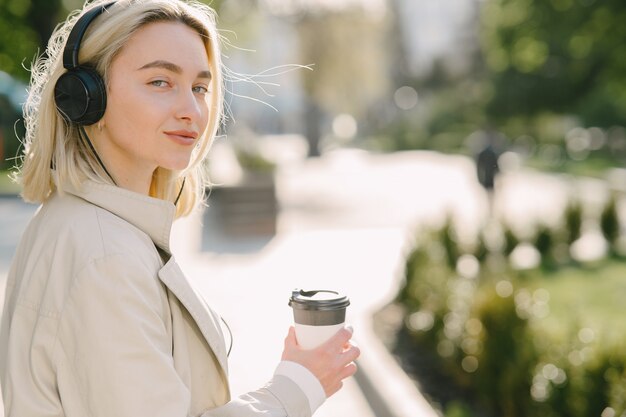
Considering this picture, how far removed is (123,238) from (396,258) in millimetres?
9886

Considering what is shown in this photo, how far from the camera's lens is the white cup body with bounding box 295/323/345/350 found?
5.96ft

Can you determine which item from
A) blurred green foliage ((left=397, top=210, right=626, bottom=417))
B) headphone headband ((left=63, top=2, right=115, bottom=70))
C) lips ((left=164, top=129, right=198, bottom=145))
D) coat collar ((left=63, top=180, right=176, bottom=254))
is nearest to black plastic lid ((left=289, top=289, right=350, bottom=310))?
coat collar ((left=63, top=180, right=176, bottom=254))

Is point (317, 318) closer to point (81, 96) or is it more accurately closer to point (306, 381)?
point (306, 381)

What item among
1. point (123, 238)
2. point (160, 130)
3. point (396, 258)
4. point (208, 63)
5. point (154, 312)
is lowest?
point (396, 258)

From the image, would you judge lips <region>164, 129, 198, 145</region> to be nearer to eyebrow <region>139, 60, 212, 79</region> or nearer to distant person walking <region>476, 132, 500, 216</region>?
eyebrow <region>139, 60, 212, 79</region>

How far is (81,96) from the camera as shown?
1.62 meters

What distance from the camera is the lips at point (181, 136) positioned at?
1.75 m

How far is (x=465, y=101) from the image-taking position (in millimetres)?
53562

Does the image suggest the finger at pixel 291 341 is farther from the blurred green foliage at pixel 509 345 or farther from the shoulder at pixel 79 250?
the blurred green foliage at pixel 509 345

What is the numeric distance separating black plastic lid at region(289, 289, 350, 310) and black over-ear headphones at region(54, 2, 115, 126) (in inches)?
24.6

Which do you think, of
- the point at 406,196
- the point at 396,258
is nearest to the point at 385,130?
the point at 406,196

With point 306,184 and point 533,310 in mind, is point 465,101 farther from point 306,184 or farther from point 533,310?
point 533,310

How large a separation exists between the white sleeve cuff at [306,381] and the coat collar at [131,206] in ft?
1.28

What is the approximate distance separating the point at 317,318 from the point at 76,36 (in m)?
0.84
